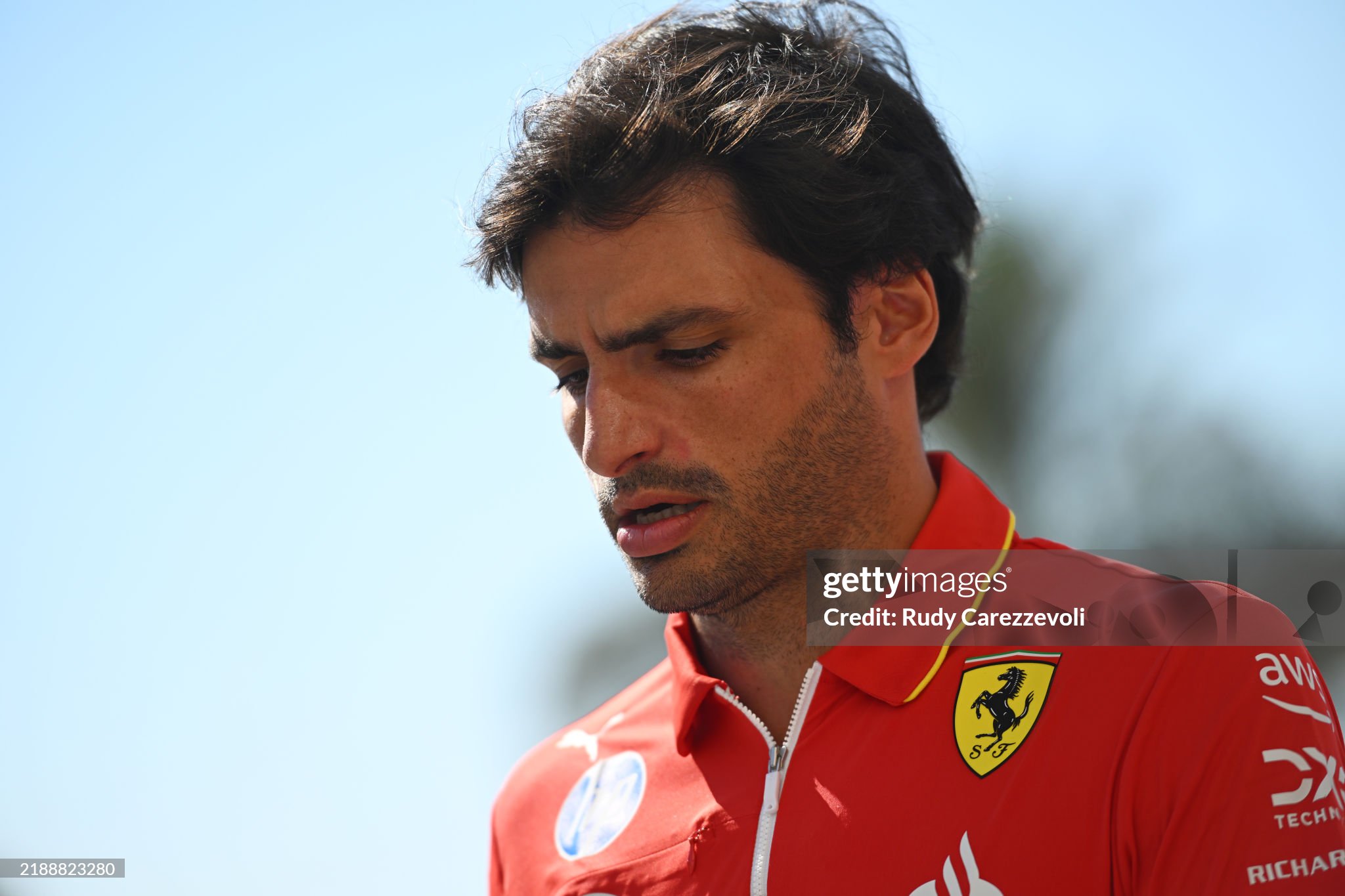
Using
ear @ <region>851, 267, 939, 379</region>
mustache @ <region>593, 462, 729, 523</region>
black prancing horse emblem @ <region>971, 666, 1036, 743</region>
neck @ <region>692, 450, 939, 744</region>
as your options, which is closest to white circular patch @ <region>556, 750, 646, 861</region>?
neck @ <region>692, 450, 939, 744</region>

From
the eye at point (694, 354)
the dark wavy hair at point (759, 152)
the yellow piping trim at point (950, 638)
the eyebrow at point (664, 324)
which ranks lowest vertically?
the yellow piping trim at point (950, 638)

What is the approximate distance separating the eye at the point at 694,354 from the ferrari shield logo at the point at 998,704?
799mm

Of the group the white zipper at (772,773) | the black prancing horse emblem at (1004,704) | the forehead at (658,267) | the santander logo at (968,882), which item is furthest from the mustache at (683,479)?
the santander logo at (968,882)

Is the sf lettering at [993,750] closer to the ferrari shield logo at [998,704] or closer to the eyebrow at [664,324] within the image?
the ferrari shield logo at [998,704]

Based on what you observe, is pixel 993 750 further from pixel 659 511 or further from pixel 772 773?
pixel 659 511

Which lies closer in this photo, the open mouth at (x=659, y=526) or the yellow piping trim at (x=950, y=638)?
the yellow piping trim at (x=950, y=638)

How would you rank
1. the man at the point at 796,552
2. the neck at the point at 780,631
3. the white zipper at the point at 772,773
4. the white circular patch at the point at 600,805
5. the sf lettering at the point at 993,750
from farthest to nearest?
the white circular patch at the point at 600,805 → the neck at the point at 780,631 → the white zipper at the point at 772,773 → the sf lettering at the point at 993,750 → the man at the point at 796,552

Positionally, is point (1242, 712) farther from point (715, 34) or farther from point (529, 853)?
point (715, 34)

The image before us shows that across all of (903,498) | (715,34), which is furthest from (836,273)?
(715,34)

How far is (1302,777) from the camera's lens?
1.84m

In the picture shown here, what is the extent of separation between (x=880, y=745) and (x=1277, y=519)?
7.25 meters

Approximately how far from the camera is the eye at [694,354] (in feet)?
7.90

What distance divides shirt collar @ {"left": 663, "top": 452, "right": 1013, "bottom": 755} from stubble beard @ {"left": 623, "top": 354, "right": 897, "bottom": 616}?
0.16 meters

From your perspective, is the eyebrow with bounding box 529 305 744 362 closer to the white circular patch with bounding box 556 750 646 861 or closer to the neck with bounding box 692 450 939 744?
the neck with bounding box 692 450 939 744
